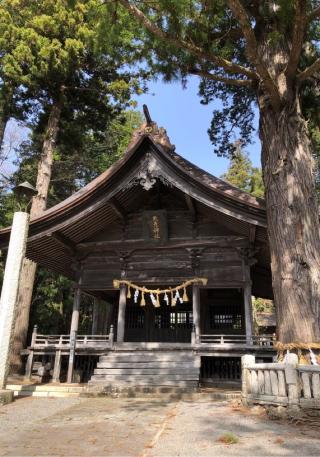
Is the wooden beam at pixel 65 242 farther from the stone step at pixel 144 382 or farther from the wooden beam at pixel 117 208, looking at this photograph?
the stone step at pixel 144 382

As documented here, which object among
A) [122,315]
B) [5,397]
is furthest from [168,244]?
[5,397]

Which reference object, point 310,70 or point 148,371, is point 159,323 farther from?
point 310,70

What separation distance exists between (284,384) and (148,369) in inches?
196

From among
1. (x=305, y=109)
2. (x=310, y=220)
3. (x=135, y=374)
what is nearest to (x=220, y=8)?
(x=305, y=109)

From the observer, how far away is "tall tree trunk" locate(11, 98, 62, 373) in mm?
13568

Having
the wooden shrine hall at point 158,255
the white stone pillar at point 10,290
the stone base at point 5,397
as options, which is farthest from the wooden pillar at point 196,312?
the white stone pillar at point 10,290

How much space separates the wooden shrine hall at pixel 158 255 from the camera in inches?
418

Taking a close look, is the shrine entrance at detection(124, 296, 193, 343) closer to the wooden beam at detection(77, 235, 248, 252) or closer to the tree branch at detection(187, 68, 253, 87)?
the wooden beam at detection(77, 235, 248, 252)

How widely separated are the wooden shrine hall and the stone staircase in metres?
0.03

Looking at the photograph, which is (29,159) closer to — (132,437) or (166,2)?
(166,2)

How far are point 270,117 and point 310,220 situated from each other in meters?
2.50

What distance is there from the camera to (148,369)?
395 inches

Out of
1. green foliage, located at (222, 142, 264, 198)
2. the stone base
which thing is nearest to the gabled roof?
the stone base

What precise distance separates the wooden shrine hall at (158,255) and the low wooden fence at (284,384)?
3247 millimetres
